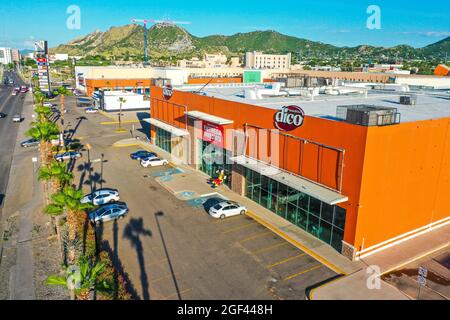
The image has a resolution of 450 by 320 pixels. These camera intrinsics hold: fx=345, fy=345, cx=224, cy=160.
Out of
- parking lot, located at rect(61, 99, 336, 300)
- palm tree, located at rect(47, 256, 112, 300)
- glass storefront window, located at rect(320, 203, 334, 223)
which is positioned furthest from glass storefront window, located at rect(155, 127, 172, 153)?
palm tree, located at rect(47, 256, 112, 300)

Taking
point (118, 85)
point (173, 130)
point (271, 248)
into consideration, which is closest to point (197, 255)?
point (271, 248)

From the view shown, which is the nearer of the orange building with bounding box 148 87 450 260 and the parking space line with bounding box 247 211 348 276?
the parking space line with bounding box 247 211 348 276

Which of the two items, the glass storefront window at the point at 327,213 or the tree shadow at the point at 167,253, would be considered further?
the glass storefront window at the point at 327,213

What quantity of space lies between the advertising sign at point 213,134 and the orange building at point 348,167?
31cm

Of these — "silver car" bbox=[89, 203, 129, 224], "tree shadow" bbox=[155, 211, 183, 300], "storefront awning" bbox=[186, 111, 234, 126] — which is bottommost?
"tree shadow" bbox=[155, 211, 183, 300]

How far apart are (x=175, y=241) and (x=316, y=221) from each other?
1141 centimetres

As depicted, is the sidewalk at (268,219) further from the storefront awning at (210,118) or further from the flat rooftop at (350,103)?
the flat rooftop at (350,103)

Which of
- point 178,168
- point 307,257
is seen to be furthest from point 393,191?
point 178,168

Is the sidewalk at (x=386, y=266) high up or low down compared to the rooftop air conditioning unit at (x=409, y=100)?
A: down

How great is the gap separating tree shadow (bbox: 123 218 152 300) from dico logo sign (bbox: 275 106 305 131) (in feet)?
47.5

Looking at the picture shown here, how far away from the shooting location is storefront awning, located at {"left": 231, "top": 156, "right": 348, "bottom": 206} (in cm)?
2465

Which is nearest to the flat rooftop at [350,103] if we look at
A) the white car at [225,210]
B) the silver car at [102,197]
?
the white car at [225,210]

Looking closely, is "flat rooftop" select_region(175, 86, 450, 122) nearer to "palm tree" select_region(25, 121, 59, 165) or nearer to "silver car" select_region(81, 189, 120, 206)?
"silver car" select_region(81, 189, 120, 206)

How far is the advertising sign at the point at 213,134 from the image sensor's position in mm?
37656
